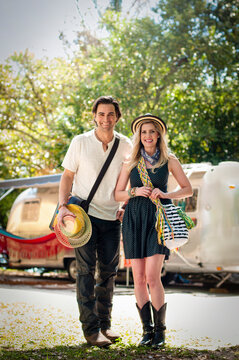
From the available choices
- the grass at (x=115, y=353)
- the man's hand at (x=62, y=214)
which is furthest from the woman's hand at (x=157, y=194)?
the grass at (x=115, y=353)

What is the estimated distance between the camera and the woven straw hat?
185 inches

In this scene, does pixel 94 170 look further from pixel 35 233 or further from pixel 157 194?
pixel 35 233

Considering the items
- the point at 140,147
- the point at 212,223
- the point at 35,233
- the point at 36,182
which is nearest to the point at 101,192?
the point at 140,147

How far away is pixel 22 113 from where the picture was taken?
23.2 meters

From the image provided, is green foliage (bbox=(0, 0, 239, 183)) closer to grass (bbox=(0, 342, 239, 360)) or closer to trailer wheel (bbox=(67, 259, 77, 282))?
trailer wheel (bbox=(67, 259, 77, 282))

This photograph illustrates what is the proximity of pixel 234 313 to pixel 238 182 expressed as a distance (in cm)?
408

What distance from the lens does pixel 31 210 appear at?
14508 mm

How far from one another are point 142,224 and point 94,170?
678 mm

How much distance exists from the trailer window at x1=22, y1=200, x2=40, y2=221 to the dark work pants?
370 inches

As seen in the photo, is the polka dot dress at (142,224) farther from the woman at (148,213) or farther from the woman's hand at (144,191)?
the woman's hand at (144,191)

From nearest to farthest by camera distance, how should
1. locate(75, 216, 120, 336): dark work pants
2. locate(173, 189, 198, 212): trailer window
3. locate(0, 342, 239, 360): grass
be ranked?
locate(0, 342, 239, 360): grass
locate(75, 216, 120, 336): dark work pants
locate(173, 189, 198, 212): trailer window

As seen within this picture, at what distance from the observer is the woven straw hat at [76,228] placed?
15.4ft

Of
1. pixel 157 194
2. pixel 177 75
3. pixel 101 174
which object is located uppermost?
pixel 177 75

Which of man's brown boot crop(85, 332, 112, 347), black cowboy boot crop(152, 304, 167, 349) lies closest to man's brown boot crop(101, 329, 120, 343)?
man's brown boot crop(85, 332, 112, 347)
